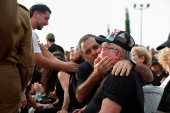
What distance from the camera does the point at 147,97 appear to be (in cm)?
212

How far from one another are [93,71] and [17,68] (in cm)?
89

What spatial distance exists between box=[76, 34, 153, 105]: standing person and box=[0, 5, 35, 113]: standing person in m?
0.71

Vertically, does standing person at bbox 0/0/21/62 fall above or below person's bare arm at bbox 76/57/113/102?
above

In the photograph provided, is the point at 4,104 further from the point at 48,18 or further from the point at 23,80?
the point at 48,18

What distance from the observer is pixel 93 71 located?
2.25m

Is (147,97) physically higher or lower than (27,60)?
lower

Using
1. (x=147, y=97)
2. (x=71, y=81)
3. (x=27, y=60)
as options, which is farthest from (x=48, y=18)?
(x=147, y=97)

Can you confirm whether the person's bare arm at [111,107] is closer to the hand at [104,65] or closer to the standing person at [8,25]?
the hand at [104,65]

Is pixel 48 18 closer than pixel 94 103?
No

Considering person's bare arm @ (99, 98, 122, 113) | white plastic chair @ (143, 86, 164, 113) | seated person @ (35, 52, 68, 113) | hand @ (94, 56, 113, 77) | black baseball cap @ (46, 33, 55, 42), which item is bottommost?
seated person @ (35, 52, 68, 113)

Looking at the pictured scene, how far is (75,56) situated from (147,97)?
1.57m

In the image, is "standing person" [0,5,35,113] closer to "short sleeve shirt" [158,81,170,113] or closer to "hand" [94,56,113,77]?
"hand" [94,56,113,77]

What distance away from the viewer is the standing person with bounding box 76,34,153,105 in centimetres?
174

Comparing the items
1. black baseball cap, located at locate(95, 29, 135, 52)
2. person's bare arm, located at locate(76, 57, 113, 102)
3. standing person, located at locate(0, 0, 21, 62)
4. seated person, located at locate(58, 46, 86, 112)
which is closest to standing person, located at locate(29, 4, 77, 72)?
seated person, located at locate(58, 46, 86, 112)
